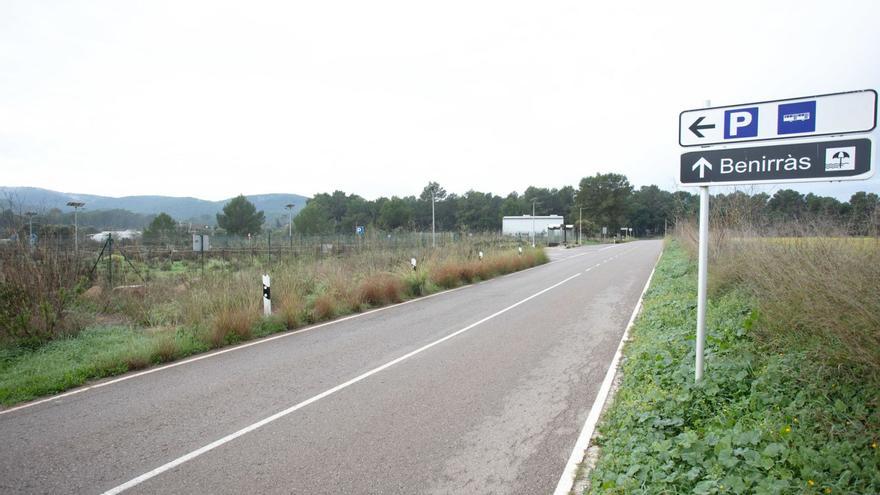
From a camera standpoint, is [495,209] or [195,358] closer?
[195,358]

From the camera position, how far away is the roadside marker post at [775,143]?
3595mm

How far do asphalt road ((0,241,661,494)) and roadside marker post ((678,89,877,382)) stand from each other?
206 cm

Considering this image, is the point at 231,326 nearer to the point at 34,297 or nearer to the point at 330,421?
the point at 34,297

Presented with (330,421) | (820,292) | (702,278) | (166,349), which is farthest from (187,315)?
(820,292)

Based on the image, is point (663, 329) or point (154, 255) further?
point (154, 255)

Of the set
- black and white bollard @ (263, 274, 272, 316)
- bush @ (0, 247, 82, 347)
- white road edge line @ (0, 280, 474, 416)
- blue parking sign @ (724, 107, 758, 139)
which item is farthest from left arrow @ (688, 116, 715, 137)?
bush @ (0, 247, 82, 347)

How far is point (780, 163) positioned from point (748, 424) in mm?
2192

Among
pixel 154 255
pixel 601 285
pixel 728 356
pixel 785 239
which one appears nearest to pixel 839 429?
pixel 728 356

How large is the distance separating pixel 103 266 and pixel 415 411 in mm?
15921

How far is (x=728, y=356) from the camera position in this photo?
16.4 feet

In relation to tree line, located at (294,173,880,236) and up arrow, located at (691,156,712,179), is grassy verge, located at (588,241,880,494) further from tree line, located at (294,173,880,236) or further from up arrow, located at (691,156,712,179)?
tree line, located at (294,173,880,236)

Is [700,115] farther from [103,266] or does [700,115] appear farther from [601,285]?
[103,266]

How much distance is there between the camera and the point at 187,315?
9.32 m

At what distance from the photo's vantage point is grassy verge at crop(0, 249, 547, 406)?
266 inches
